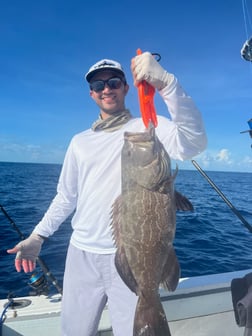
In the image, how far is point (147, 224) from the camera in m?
2.14

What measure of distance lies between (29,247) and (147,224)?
1.74 m

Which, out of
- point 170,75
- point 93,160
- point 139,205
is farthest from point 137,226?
point 170,75

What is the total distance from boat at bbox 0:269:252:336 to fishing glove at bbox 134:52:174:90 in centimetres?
283

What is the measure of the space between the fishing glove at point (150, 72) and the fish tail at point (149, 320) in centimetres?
171

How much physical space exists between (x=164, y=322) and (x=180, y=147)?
1458mm

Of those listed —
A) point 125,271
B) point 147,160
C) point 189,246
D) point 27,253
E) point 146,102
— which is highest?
point 146,102

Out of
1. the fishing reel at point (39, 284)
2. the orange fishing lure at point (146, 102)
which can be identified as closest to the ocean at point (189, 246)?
the fishing reel at point (39, 284)

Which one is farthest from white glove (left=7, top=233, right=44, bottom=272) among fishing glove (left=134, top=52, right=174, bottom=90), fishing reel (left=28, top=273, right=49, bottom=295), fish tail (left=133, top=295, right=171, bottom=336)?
fishing glove (left=134, top=52, right=174, bottom=90)

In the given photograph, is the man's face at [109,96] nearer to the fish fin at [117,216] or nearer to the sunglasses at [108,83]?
the sunglasses at [108,83]

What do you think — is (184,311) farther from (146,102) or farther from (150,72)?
(150,72)

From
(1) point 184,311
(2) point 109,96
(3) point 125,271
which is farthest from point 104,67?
(1) point 184,311

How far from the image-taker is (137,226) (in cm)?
217

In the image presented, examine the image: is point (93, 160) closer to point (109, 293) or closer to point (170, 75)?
point (170, 75)

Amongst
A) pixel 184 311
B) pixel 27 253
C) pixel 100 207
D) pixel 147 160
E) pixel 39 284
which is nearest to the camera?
pixel 147 160
